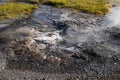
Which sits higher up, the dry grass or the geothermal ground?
the dry grass

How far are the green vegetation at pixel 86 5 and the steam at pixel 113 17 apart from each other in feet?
3.29

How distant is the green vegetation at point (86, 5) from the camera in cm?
3747

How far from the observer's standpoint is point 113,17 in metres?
A: 34.7

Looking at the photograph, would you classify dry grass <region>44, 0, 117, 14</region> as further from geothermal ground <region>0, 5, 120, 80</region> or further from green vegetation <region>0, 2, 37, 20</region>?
green vegetation <region>0, 2, 37, 20</region>

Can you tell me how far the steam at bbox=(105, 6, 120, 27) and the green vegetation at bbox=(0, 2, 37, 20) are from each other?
1089cm

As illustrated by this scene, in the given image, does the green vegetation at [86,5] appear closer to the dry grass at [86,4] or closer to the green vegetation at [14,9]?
the dry grass at [86,4]

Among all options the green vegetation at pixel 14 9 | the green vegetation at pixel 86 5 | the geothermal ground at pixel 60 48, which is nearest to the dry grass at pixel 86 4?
the green vegetation at pixel 86 5

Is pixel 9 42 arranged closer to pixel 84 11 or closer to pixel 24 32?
pixel 24 32

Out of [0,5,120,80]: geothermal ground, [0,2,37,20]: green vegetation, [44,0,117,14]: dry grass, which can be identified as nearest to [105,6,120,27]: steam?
[0,5,120,80]: geothermal ground

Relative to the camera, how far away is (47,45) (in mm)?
27609

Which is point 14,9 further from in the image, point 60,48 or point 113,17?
point 113,17

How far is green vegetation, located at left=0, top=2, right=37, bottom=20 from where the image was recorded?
1412 inches

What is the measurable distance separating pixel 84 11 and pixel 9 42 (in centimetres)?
1357

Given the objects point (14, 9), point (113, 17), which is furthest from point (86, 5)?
point (14, 9)
